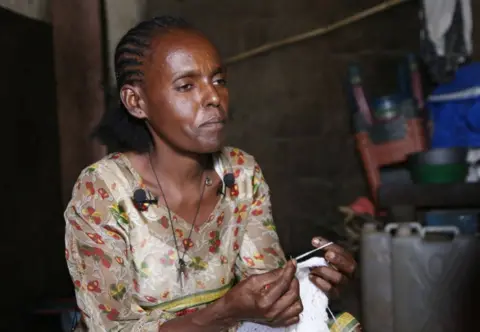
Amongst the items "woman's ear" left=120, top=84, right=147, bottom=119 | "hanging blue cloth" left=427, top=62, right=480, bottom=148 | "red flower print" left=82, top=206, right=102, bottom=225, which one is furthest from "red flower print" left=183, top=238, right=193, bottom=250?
"hanging blue cloth" left=427, top=62, right=480, bottom=148

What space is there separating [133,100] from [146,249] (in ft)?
1.18

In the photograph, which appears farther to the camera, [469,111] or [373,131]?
[373,131]

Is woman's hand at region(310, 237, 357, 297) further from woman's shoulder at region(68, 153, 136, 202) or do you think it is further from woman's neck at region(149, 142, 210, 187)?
woman's shoulder at region(68, 153, 136, 202)

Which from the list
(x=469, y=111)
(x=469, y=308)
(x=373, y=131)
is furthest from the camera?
(x=373, y=131)

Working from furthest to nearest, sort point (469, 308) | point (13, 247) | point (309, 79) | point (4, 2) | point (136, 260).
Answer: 1. point (309, 79)
2. point (4, 2)
3. point (13, 247)
4. point (469, 308)
5. point (136, 260)

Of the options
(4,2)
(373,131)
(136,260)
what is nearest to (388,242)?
(373,131)

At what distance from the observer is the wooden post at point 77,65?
2.33 m

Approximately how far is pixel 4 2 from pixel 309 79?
150cm

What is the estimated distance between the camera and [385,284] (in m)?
2.00

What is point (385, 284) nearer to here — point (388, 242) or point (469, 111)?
point (388, 242)

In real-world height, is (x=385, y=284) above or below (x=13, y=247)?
below

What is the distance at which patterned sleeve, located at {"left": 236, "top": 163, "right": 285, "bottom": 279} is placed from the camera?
141cm

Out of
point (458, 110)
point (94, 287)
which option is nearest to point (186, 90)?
point (94, 287)

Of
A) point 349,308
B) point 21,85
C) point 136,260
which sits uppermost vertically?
point 21,85
